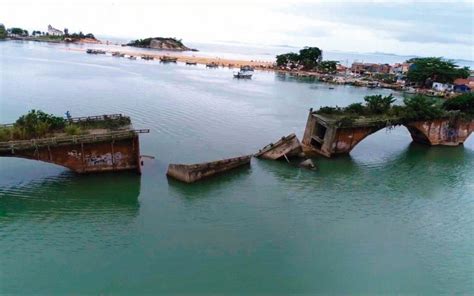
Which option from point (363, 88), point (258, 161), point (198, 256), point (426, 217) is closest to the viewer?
point (198, 256)

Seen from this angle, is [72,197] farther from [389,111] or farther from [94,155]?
[389,111]

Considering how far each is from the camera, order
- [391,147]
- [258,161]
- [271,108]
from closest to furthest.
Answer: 1. [258,161]
2. [391,147]
3. [271,108]

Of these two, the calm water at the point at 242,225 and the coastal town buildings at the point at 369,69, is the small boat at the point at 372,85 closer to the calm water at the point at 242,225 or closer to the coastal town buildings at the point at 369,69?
the coastal town buildings at the point at 369,69

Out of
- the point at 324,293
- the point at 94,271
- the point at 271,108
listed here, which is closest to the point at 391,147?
the point at 271,108

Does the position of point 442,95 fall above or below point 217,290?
above

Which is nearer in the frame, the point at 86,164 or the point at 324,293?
the point at 324,293

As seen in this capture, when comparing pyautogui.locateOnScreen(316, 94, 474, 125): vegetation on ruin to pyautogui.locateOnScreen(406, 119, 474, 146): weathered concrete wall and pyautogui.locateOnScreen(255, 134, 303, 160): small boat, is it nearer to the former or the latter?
pyautogui.locateOnScreen(406, 119, 474, 146): weathered concrete wall

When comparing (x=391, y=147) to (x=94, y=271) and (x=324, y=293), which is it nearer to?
(x=324, y=293)
